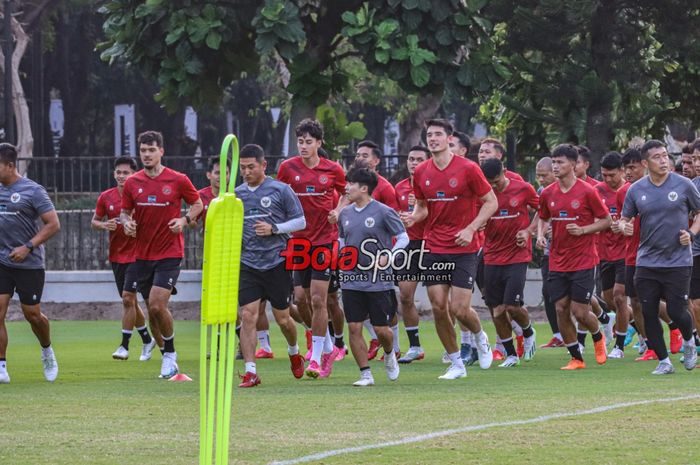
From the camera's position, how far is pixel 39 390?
1324cm

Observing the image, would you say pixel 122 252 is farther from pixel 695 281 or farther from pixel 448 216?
pixel 695 281

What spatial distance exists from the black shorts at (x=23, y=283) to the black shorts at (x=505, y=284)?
4845 mm

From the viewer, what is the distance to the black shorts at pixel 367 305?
519 inches

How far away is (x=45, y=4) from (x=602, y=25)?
866 inches

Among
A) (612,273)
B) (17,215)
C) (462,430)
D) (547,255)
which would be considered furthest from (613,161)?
(462,430)

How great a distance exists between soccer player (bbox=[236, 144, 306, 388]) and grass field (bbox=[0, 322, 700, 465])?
2.54 feet

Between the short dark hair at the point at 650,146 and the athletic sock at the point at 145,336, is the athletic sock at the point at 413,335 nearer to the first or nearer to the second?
the athletic sock at the point at 145,336

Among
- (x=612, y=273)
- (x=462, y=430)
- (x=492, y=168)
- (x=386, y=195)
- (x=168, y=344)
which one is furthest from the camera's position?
(x=612, y=273)

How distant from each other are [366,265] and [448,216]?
3.98 ft

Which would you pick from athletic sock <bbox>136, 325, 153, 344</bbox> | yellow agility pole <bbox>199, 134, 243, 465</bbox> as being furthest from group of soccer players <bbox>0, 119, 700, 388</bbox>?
yellow agility pole <bbox>199, 134, 243, 465</bbox>

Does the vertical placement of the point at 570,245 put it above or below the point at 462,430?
above

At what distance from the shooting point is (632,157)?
16.6m

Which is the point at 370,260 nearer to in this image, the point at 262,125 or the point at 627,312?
the point at 627,312

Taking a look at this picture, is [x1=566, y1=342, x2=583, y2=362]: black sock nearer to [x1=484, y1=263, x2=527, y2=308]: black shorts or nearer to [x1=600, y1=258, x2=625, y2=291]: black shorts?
[x1=484, y1=263, x2=527, y2=308]: black shorts
